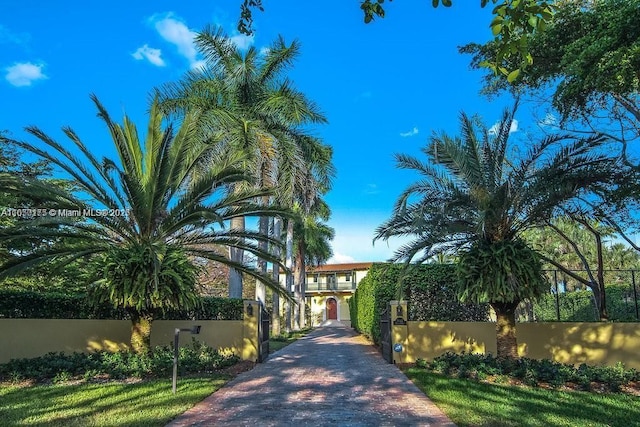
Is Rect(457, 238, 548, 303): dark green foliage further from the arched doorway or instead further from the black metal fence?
the arched doorway

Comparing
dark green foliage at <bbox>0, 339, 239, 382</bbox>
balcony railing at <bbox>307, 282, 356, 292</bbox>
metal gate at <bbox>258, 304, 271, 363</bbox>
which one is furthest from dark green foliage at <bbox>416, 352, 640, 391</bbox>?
balcony railing at <bbox>307, 282, 356, 292</bbox>

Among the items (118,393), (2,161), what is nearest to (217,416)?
(118,393)

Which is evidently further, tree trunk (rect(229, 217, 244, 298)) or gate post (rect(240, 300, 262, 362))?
tree trunk (rect(229, 217, 244, 298))

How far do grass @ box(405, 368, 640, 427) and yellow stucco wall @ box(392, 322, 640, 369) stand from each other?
3.01 m

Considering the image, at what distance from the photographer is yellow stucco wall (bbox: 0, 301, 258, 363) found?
33.3 ft

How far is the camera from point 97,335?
11.3 metres

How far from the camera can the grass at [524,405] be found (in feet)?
18.6

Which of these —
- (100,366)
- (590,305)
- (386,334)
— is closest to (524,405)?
(386,334)

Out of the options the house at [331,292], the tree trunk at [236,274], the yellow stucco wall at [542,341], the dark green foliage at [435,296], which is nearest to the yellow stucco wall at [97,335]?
the tree trunk at [236,274]

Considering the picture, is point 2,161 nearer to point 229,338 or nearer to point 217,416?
point 229,338

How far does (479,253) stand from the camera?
9.62 m

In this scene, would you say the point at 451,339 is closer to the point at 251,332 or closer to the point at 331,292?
the point at 251,332

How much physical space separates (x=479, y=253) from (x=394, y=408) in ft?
14.1

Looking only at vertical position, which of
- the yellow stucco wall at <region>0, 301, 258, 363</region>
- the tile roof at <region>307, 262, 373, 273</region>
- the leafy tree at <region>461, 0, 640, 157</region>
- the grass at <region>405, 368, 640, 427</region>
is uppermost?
the leafy tree at <region>461, 0, 640, 157</region>
